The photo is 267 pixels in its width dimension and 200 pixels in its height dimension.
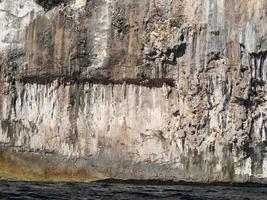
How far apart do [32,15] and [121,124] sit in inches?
261

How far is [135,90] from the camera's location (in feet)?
85.9

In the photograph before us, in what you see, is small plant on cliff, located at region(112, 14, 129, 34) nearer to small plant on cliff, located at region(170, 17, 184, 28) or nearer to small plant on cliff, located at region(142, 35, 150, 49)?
small plant on cliff, located at region(142, 35, 150, 49)

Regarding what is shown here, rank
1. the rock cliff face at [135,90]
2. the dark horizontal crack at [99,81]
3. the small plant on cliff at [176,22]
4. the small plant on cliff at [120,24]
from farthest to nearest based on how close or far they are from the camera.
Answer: the small plant on cliff at [120,24], the dark horizontal crack at [99,81], the small plant on cliff at [176,22], the rock cliff face at [135,90]

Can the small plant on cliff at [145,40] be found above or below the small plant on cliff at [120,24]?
below

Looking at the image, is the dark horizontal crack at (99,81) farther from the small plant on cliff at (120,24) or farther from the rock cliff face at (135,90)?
the small plant on cliff at (120,24)

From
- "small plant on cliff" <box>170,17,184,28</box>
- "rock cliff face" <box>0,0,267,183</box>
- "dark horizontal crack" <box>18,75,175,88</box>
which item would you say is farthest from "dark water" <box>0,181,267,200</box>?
"small plant on cliff" <box>170,17,184,28</box>

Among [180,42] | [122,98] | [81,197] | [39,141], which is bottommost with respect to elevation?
[81,197]

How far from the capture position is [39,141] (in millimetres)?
26703

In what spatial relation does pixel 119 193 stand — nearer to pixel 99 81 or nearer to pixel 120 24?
pixel 99 81

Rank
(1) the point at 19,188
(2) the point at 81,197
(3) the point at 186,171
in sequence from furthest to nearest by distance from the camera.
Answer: (3) the point at 186,171, (1) the point at 19,188, (2) the point at 81,197

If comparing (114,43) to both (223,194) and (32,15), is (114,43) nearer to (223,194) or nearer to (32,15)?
(32,15)

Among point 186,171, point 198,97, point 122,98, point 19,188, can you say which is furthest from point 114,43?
point 19,188

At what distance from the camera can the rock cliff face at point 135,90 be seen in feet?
80.6

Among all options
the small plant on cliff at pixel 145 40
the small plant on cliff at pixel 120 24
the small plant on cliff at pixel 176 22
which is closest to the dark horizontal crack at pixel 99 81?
the small plant on cliff at pixel 145 40
